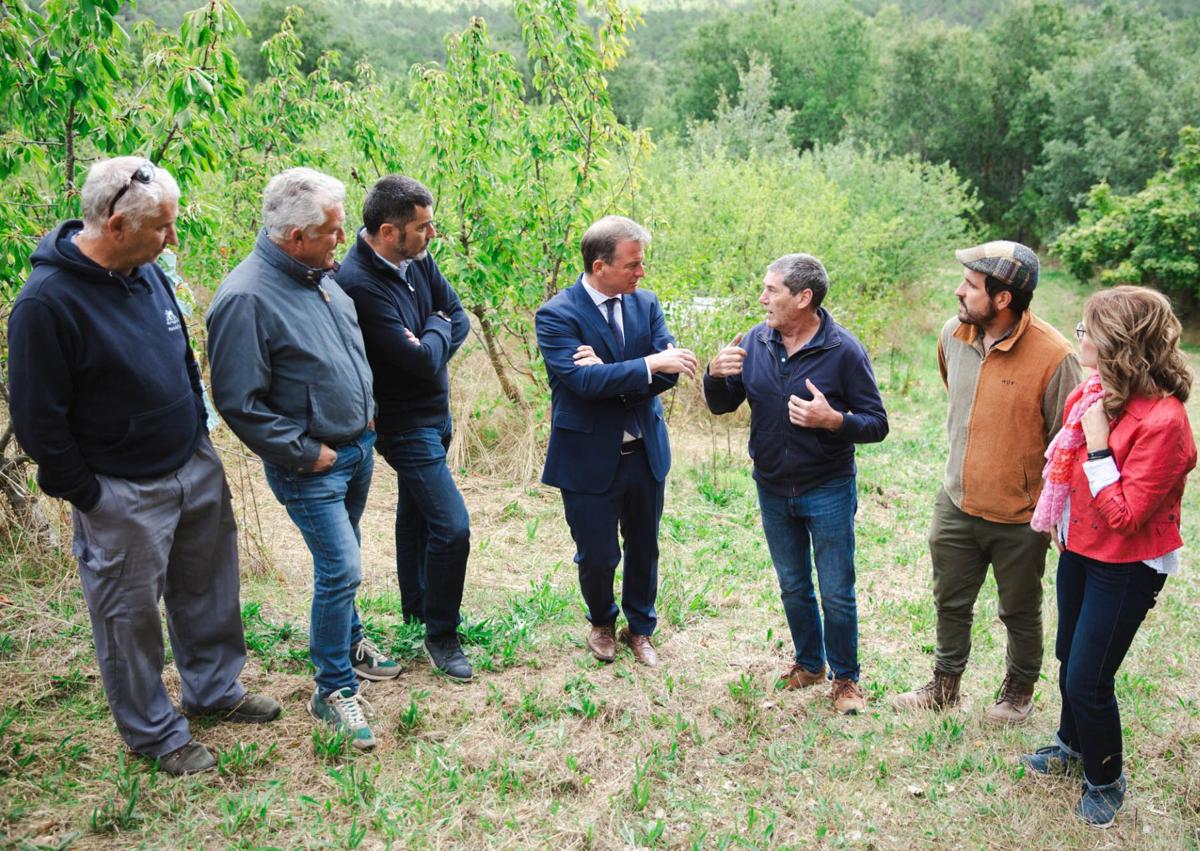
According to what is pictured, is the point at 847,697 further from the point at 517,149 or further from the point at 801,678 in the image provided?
the point at 517,149

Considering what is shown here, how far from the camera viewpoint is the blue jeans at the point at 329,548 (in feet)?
10.6

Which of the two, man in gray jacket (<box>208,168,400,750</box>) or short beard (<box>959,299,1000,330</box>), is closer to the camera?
man in gray jacket (<box>208,168,400,750</box>)

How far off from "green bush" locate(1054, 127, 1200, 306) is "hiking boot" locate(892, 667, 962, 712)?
18.5 meters

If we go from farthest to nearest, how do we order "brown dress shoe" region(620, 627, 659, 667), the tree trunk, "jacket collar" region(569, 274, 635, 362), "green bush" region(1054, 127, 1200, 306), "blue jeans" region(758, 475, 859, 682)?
"green bush" region(1054, 127, 1200, 306), the tree trunk, "brown dress shoe" region(620, 627, 659, 667), "jacket collar" region(569, 274, 635, 362), "blue jeans" region(758, 475, 859, 682)

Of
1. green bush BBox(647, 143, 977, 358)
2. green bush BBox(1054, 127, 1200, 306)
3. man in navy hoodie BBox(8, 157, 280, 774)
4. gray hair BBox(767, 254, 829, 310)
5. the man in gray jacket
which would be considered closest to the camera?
man in navy hoodie BBox(8, 157, 280, 774)

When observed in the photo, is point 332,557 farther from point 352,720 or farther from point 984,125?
point 984,125

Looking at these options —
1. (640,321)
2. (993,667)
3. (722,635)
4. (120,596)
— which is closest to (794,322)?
(640,321)

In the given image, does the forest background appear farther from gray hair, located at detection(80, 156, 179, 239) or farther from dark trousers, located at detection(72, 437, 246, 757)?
gray hair, located at detection(80, 156, 179, 239)

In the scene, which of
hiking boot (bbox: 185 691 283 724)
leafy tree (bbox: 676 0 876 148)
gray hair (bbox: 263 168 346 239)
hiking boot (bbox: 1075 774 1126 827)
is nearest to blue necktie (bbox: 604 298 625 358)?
gray hair (bbox: 263 168 346 239)

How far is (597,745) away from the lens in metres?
3.44

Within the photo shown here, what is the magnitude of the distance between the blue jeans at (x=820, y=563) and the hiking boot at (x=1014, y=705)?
23.7 inches

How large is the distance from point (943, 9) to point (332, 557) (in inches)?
3309

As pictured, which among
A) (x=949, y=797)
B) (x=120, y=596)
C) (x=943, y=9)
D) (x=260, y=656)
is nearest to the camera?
(x=120, y=596)

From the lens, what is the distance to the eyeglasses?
9.05 feet
